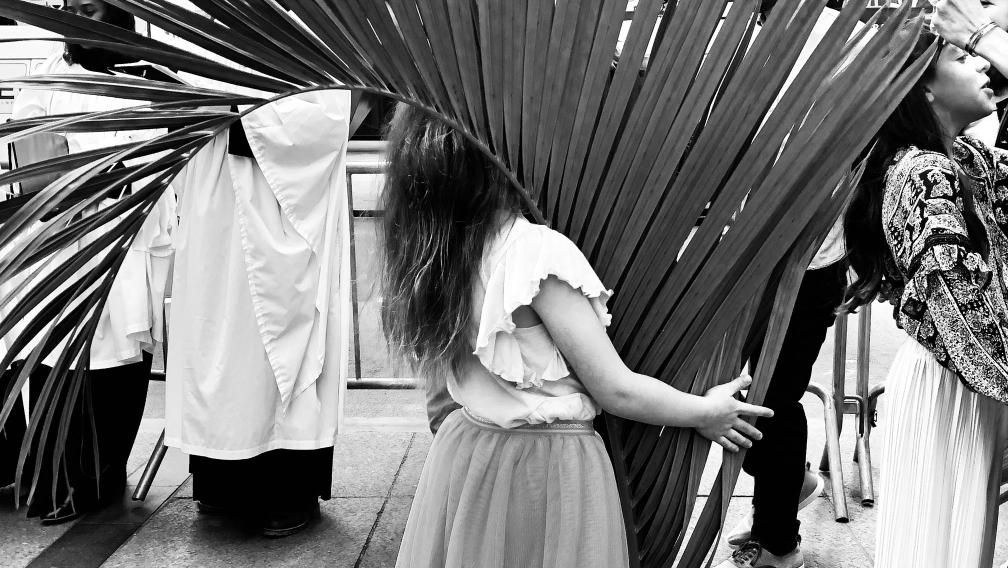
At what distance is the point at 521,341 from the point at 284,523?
223cm

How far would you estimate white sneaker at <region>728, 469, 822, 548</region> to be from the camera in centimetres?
328

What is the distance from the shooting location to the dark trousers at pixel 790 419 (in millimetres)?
2986

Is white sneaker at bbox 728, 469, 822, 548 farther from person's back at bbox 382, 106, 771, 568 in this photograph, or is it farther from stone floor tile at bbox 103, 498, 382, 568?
person's back at bbox 382, 106, 771, 568

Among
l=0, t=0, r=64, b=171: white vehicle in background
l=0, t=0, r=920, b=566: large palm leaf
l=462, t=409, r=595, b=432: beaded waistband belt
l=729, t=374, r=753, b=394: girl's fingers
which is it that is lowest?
l=462, t=409, r=595, b=432: beaded waistband belt

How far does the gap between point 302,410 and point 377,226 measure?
171cm

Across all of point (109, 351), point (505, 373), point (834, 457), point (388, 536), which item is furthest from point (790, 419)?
point (109, 351)

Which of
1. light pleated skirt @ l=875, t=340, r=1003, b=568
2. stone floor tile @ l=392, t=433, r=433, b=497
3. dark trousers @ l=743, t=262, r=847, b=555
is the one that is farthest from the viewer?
stone floor tile @ l=392, t=433, r=433, b=497

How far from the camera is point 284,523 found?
355 cm

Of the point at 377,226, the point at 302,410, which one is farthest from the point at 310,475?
the point at 377,226

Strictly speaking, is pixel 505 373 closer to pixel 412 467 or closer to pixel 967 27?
pixel 967 27

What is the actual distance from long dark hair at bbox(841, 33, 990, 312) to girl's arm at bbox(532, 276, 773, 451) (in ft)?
2.56

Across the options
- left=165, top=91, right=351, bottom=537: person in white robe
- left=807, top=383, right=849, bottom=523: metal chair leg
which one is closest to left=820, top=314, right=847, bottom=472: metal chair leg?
left=807, top=383, right=849, bottom=523: metal chair leg

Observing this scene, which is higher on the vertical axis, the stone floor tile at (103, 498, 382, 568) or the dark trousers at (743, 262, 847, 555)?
the dark trousers at (743, 262, 847, 555)

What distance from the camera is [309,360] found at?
348 cm
